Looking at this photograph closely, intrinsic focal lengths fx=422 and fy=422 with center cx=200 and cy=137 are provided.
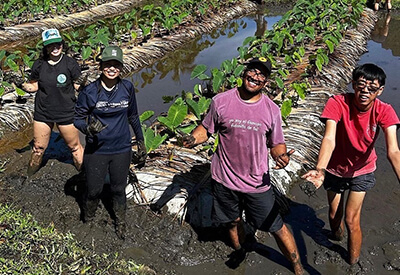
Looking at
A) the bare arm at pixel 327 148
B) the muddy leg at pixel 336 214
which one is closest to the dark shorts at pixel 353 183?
the muddy leg at pixel 336 214

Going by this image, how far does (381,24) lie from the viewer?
14.3 m

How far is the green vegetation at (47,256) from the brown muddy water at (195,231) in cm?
16

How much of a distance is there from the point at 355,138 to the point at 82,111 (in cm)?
210

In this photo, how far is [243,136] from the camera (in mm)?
2918

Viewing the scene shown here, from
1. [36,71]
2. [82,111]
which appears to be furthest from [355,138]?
[36,71]

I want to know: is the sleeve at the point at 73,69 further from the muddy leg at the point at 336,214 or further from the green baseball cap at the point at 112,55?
the muddy leg at the point at 336,214

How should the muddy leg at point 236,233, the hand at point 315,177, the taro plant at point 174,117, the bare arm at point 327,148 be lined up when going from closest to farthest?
1. the hand at point 315,177
2. the bare arm at point 327,148
3. the muddy leg at point 236,233
4. the taro plant at point 174,117

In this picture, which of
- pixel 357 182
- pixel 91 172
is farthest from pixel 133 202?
pixel 357 182

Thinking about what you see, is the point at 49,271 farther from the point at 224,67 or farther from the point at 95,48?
the point at 95,48

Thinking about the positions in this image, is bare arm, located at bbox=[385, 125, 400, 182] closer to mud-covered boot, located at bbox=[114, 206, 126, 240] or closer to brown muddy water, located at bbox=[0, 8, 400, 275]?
brown muddy water, located at bbox=[0, 8, 400, 275]

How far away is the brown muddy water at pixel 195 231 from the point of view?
3.68 m

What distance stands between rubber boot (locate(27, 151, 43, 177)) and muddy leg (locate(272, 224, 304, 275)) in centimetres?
297

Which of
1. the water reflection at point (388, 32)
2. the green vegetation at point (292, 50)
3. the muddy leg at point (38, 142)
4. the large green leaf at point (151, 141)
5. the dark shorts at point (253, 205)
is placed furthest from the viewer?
the water reflection at point (388, 32)

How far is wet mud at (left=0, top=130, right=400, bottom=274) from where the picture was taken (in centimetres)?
368
